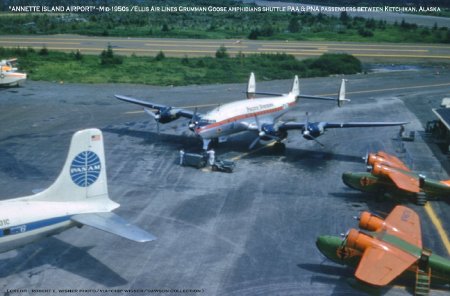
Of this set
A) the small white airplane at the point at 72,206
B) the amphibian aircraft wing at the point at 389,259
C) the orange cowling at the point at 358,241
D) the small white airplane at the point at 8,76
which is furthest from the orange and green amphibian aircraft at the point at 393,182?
the small white airplane at the point at 8,76

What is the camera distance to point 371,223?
28.0 metres

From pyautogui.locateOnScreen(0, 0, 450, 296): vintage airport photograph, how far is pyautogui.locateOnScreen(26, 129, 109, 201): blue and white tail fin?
7 centimetres

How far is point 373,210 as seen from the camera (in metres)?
35.7

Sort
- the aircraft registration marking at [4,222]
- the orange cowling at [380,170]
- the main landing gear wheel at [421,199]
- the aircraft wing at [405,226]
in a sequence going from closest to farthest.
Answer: the aircraft registration marking at [4,222], the aircraft wing at [405,226], the orange cowling at [380,170], the main landing gear wheel at [421,199]

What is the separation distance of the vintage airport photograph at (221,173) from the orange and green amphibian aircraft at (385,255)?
0.25 feet

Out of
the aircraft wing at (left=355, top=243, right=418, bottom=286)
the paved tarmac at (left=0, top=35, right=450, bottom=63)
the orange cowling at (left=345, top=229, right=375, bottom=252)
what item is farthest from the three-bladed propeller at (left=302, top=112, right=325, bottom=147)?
the paved tarmac at (left=0, top=35, right=450, bottom=63)

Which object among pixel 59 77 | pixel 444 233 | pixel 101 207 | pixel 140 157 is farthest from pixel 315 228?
pixel 59 77

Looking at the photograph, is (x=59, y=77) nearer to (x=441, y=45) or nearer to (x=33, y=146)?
(x=33, y=146)

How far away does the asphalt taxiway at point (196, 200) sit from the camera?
87.6 feet

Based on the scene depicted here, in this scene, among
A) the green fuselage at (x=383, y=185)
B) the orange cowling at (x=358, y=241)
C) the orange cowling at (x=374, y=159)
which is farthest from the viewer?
the orange cowling at (x=374, y=159)

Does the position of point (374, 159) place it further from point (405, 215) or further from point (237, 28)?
point (237, 28)

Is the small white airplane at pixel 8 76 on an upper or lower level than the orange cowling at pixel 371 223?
upper

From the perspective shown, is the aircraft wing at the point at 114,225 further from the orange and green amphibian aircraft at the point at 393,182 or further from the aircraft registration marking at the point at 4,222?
the orange and green amphibian aircraft at the point at 393,182

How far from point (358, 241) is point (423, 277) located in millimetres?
3368
